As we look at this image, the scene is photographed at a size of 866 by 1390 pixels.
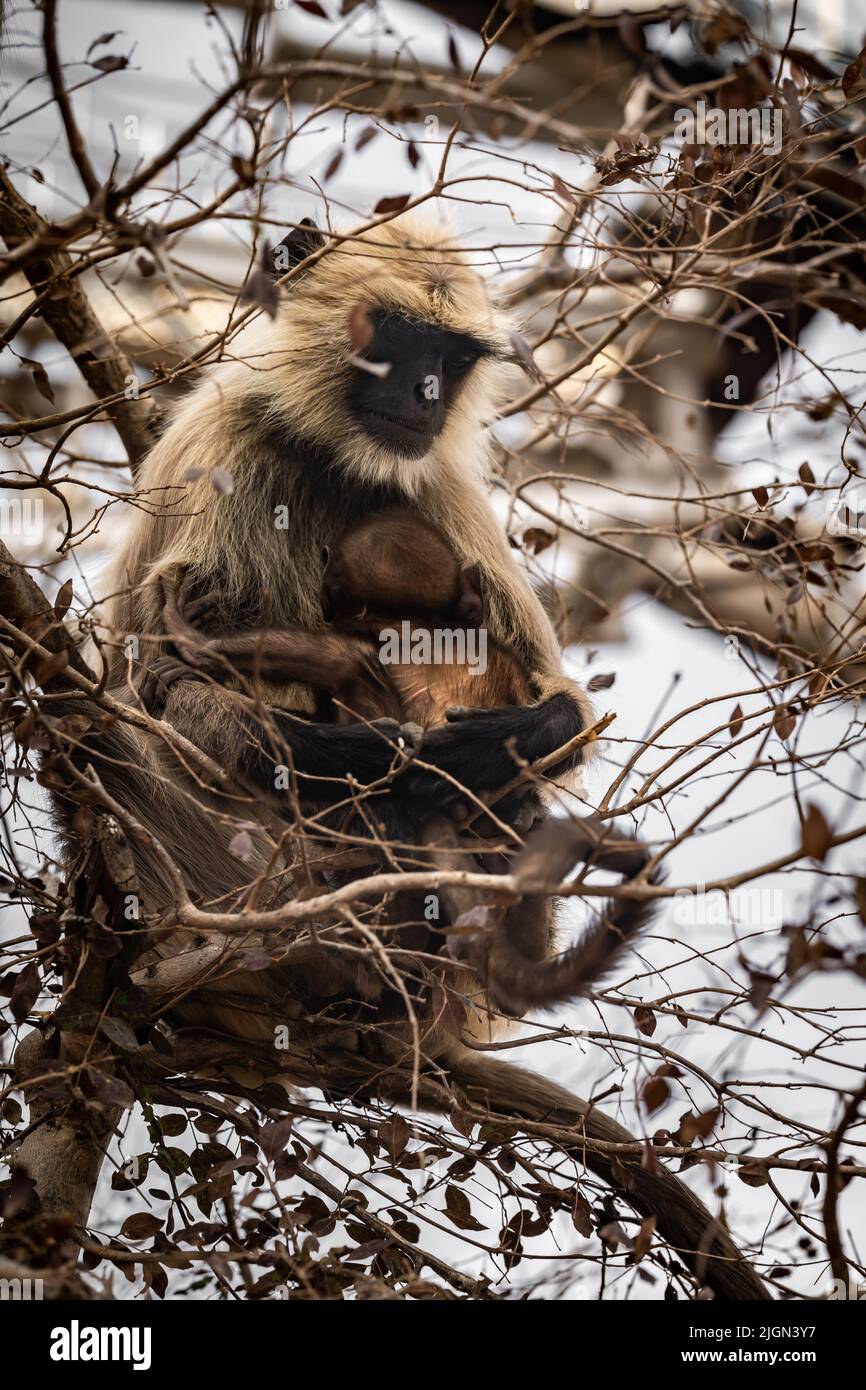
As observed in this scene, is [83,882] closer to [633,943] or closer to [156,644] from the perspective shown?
[156,644]

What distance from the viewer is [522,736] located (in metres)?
3.40

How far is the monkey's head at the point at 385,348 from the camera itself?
3844mm

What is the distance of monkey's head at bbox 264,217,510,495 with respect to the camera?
384cm

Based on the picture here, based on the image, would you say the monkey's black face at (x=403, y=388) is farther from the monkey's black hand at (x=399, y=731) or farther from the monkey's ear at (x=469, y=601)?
the monkey's black hand at (x=399, y=731)

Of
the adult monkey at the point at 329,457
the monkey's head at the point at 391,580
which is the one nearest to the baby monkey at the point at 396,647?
the monkey's head at the point at 391,580

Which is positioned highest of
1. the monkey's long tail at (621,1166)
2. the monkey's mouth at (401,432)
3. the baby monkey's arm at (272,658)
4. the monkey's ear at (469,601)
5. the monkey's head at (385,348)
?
the monkey's head at (385,348)

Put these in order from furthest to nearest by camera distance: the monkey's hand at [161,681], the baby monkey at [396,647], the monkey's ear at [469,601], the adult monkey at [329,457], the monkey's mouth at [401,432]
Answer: the monkey's mouth at [401,432] → the adult monkey at [329,457] → the monkey's ear at [469,601] → the monkey's hand at [161,681] → the baby monkey at [396,647]

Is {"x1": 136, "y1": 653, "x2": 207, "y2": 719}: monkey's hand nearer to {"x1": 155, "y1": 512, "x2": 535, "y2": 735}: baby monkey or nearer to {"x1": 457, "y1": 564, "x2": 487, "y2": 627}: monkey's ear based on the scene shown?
{"x1": 155, "y1": 512, "x2": 535, "y2": 735}: baby monkey

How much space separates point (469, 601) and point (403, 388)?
2.53 ft

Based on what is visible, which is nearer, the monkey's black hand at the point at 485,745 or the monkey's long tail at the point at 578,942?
the monkey's long tail at the point at 578,942

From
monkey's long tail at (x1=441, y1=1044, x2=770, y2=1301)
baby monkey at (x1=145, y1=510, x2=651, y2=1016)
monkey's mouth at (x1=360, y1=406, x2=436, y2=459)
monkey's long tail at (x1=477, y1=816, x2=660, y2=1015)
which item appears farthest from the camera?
monkey's mouth at (x1=360, y1=406, x2=436, y2=459)

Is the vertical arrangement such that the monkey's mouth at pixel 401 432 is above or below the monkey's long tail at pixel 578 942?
above

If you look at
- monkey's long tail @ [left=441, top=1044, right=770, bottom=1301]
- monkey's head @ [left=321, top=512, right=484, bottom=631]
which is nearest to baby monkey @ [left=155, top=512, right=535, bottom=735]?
monkey's head @ [left=321, top=512, right=484, bottom=631]

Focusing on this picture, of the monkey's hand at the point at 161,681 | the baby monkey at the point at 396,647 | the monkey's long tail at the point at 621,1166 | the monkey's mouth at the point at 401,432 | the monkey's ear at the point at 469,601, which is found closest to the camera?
the monkey's long tail at the point at 621,1166
